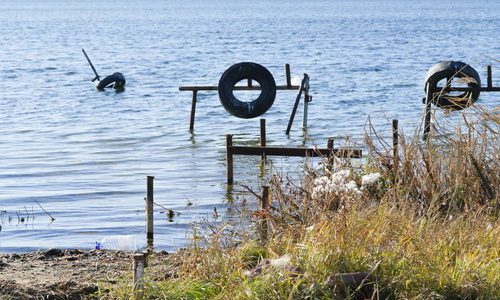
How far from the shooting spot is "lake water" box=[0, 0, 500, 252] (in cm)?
902

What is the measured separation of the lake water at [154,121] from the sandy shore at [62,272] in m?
0.91

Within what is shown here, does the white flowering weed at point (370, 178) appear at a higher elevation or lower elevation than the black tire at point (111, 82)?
lower

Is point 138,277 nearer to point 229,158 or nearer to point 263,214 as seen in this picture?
point 263,214

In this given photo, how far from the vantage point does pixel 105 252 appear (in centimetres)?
667

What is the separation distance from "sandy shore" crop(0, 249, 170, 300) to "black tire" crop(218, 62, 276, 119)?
854cm

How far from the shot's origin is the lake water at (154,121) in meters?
9.02

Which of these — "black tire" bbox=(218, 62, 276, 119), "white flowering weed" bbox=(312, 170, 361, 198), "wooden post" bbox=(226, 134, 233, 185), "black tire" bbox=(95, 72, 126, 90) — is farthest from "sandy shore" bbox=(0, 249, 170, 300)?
"black tire" bbox=(95, 72, 126, 90)

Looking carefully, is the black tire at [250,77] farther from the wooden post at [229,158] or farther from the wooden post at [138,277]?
the wooden post at [138,277]

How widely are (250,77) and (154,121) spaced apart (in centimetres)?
533

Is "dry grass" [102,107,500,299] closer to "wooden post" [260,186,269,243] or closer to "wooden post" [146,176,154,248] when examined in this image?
"wooden post" [260,186,269,243]

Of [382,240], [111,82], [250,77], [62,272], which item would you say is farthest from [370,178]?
[111,82]

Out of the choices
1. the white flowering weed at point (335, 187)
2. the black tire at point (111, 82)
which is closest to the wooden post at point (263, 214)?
the white flowering weed at point (335, 187)

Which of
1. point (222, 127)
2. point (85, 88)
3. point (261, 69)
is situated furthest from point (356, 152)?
point (85, 88)

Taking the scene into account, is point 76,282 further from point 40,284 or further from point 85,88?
point 85,88
